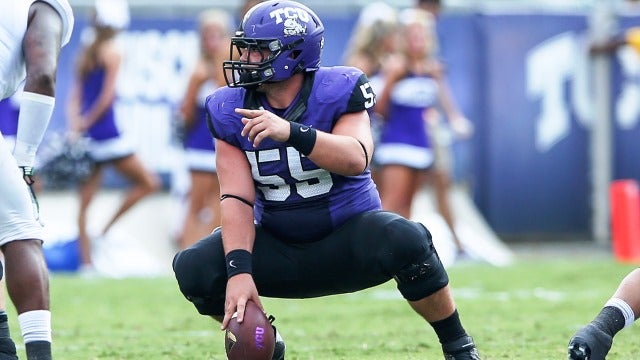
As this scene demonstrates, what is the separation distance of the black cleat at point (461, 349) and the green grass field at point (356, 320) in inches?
24.2

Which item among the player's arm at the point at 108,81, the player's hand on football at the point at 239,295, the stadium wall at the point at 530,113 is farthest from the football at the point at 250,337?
the stadium wall at the point at 530,113

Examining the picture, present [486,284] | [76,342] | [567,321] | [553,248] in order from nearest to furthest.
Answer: [76,342] < [567,321] < [486,284] < [553,248]

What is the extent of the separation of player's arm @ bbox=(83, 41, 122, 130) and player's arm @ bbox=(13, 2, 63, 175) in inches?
233

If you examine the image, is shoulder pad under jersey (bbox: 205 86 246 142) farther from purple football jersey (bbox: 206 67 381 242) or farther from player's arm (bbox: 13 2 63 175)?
player's arm (bbox: 13 2 63 175)

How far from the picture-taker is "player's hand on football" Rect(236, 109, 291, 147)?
4211mm

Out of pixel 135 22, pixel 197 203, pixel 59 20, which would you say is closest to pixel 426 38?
pixel 197 203

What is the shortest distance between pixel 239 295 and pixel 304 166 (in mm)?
499

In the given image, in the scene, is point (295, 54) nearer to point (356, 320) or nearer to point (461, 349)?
point (461, 349)

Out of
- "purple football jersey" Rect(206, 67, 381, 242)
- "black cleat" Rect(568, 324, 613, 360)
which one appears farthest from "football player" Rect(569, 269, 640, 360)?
"purple football jersey" Rect(206, 67, 381, 242)

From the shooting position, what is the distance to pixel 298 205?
15.3ft

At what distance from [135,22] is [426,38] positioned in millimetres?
2910

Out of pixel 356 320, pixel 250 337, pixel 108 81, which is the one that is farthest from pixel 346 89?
pixel 108 81

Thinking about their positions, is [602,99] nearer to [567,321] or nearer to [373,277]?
[567,321]

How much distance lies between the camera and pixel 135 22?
472 inches
